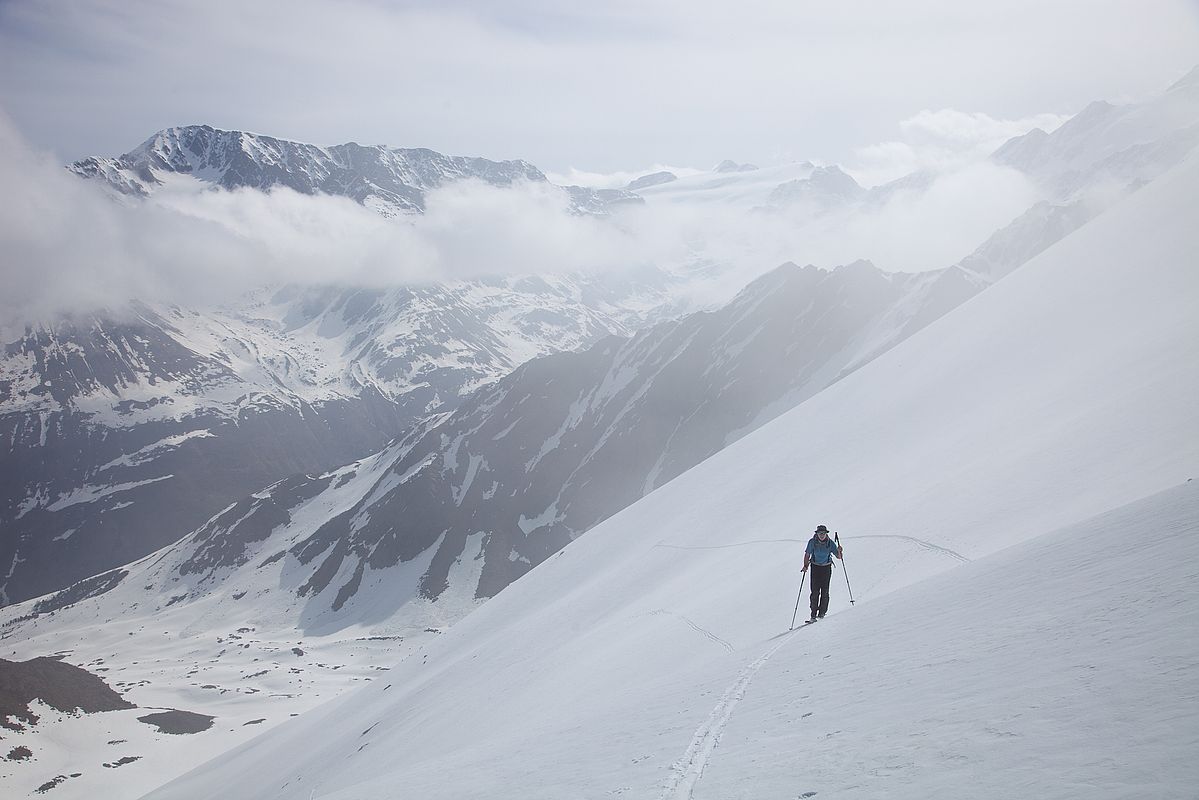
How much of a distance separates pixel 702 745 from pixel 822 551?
28.4ft

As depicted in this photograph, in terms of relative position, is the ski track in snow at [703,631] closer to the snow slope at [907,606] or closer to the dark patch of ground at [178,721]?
the snow slope at [907,606]

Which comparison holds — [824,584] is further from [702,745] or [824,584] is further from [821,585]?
[702,745]

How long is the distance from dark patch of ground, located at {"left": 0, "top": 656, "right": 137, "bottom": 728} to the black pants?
13356cm

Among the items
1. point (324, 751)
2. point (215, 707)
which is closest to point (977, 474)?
point (324, 751)

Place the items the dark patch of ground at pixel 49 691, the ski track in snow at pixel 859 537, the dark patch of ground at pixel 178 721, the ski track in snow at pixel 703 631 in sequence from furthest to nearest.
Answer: the dark patch of ground at pixel 178 721 → the dark patch of ground at pixel 49 691 → the ski track in snow at pixel 703 631 → the ski track in snow at pixel 859 537

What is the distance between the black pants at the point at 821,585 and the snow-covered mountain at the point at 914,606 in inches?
25.3

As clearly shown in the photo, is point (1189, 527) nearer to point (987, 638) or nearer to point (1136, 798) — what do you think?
point (987, 638)

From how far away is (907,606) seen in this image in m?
13.6

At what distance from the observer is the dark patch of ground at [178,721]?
11325 centimetres

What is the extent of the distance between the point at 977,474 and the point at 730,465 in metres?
26.3

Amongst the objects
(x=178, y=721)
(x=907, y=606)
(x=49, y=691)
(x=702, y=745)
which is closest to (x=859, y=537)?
(x=907, y=606)

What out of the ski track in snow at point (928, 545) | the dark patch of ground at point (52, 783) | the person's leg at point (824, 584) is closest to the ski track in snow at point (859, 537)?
the ski track in snow at point (928, 545)

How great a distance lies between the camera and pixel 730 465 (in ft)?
160

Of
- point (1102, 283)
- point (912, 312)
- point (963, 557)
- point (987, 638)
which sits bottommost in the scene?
point (963, 557)
